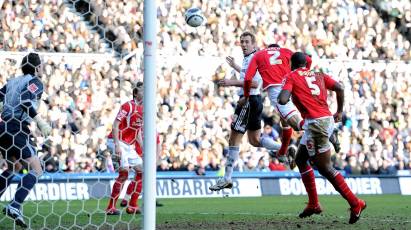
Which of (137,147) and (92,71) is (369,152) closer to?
(137,147)

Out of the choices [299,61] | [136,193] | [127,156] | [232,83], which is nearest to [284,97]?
[299,61]

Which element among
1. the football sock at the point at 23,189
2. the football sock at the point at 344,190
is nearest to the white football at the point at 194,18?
the football sock at the point at 344,190

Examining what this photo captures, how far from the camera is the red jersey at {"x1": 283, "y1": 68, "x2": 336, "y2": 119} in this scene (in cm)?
1107

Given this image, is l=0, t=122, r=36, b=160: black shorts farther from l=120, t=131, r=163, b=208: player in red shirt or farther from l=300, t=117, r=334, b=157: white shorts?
l=300, t=117, r=334, b=157: white shorts

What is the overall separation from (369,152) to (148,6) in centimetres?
1849

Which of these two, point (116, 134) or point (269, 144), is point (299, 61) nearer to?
point (269, 144)

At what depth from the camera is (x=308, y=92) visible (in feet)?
36.4

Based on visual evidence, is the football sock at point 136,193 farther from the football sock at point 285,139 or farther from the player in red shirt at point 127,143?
the football sock at point 285,139

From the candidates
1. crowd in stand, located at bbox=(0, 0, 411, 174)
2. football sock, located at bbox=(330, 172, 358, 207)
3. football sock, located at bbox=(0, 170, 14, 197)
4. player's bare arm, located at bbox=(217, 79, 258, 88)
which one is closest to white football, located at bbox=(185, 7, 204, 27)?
crowd in stand, located at bbox=(0, 0, 411, 174)

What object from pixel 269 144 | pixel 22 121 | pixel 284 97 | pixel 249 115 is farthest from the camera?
pixel 269 144

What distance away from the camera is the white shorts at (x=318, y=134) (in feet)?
36.3

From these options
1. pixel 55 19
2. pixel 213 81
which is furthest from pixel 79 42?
pixel 213 81

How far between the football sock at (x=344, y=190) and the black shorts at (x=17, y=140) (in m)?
3.59

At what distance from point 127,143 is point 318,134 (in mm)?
4030
